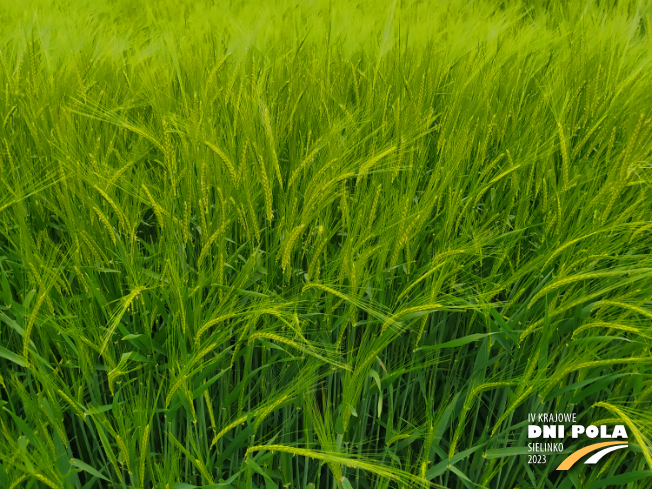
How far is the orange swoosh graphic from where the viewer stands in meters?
0.86

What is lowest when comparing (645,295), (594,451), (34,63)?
(594,451)

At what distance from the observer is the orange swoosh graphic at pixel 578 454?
858 mm

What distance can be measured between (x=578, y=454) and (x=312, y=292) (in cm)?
48

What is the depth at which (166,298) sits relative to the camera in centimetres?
84

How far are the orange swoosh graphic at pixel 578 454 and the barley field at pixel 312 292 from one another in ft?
0.08

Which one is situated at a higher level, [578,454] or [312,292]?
[312,292]

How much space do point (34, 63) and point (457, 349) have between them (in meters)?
0.99

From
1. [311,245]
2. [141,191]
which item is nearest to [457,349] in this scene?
[311,245]

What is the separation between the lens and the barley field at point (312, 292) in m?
0.78

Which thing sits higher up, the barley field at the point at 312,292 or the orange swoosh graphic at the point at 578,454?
the barley field at the point at 312,292

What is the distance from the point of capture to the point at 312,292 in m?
0.91

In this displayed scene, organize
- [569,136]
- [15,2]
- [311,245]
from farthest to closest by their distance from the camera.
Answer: [15,2] < [569,136] < [311,245]

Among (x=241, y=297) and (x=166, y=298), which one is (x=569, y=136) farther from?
(x=166, y=298)

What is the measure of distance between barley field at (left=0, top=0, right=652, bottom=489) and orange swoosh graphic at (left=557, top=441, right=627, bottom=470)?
0.02m
